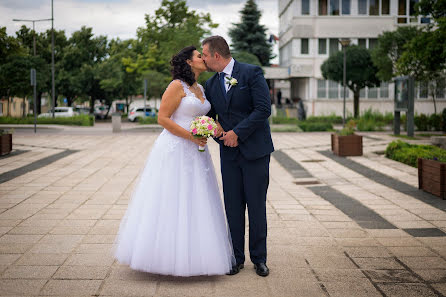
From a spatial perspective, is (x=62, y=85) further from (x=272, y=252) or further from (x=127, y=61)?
(x=272, y=252)

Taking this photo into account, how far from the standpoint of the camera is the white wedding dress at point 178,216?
4.72 m

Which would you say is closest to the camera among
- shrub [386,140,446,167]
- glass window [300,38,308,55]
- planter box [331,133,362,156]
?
shrub [386,140,446,167]

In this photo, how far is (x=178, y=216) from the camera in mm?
4828

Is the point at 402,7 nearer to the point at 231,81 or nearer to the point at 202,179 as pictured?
the point at 231,81

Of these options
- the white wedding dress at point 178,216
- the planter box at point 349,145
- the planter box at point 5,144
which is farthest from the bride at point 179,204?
the planter box at point 5,144

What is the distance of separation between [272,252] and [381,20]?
4341 centimetres

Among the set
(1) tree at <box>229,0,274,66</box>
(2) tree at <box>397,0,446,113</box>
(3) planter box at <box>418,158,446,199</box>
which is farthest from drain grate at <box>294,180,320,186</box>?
(1) tree at <box>229,0,274,66</box>

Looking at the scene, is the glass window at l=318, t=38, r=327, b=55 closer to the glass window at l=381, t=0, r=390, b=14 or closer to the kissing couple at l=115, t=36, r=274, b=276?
the glass window at l=381, t=0, r=390, b=14

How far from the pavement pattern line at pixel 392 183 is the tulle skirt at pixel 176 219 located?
180 inches

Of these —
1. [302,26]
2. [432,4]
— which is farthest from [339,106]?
[432,4]

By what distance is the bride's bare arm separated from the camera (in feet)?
16.3

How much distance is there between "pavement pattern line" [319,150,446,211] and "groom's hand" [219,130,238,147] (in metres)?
4.53

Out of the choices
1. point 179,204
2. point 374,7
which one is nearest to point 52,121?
point 374,7

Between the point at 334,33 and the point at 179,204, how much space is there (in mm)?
43444
